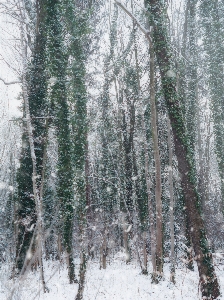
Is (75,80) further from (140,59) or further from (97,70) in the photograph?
(140,59)

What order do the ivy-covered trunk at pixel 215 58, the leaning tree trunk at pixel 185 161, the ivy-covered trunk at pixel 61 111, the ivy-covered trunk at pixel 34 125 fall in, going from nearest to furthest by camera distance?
1. the leaning tree trunk at pixel 185 161
2. the ivy-covered trunk at pixel 61 111
3. the ivy-covered trunk at pixel 34 125
4. the ivy-covered trunk at pixel 215 58

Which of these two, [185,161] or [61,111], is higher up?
[61,111]

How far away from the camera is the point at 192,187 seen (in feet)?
25.9

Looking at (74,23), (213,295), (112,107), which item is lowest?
(213,295)

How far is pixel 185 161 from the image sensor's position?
8.04 metres

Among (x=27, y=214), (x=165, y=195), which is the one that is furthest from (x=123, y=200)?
(x=27, y=214)

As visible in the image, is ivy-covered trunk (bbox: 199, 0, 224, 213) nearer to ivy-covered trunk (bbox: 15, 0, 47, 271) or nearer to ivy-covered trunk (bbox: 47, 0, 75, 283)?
ivy-covered trunk (bbox: 47, 0, 75, 283)

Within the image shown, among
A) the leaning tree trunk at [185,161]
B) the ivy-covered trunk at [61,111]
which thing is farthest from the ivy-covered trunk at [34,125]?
the leaning tree trunk at [185,161]

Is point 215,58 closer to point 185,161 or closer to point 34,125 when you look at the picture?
point 185,161

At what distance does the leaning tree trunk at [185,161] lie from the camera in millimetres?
7457

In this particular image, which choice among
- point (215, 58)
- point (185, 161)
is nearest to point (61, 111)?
point (185, 161)

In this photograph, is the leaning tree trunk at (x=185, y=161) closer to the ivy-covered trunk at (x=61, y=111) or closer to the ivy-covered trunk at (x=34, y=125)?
the ivy-covered trunk at (x=61, y=111)

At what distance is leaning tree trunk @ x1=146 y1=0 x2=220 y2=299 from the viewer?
24.5 feet

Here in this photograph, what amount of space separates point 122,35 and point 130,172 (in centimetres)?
914
